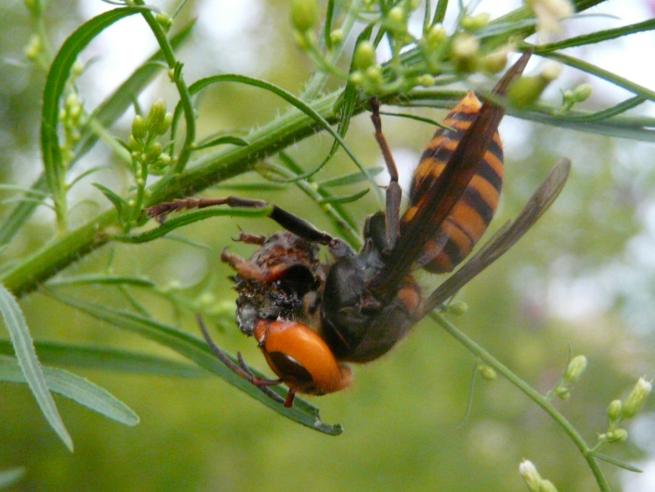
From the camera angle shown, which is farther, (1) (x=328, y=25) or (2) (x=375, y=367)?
(2) (x=375, y=367)

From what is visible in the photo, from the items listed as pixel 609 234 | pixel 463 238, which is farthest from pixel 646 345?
pixel 463 238

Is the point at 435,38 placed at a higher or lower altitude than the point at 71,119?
lower

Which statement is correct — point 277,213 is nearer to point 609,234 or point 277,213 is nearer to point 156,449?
point 156,449

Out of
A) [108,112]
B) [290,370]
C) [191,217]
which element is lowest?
[290,370]

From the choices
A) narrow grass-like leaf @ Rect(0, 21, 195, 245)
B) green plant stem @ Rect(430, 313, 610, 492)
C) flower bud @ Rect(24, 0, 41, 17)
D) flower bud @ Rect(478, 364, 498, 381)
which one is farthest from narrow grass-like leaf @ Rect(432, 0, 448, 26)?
flower bud @ Rect(24, 0, 41, 17)

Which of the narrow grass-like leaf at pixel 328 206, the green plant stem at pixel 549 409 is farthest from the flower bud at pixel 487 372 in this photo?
the narrow grass-like leaf at pixel 328 206

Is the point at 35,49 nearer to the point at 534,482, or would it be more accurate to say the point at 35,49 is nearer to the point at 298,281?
the point at 298,281

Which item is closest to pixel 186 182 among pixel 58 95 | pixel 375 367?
pixel 58 95
